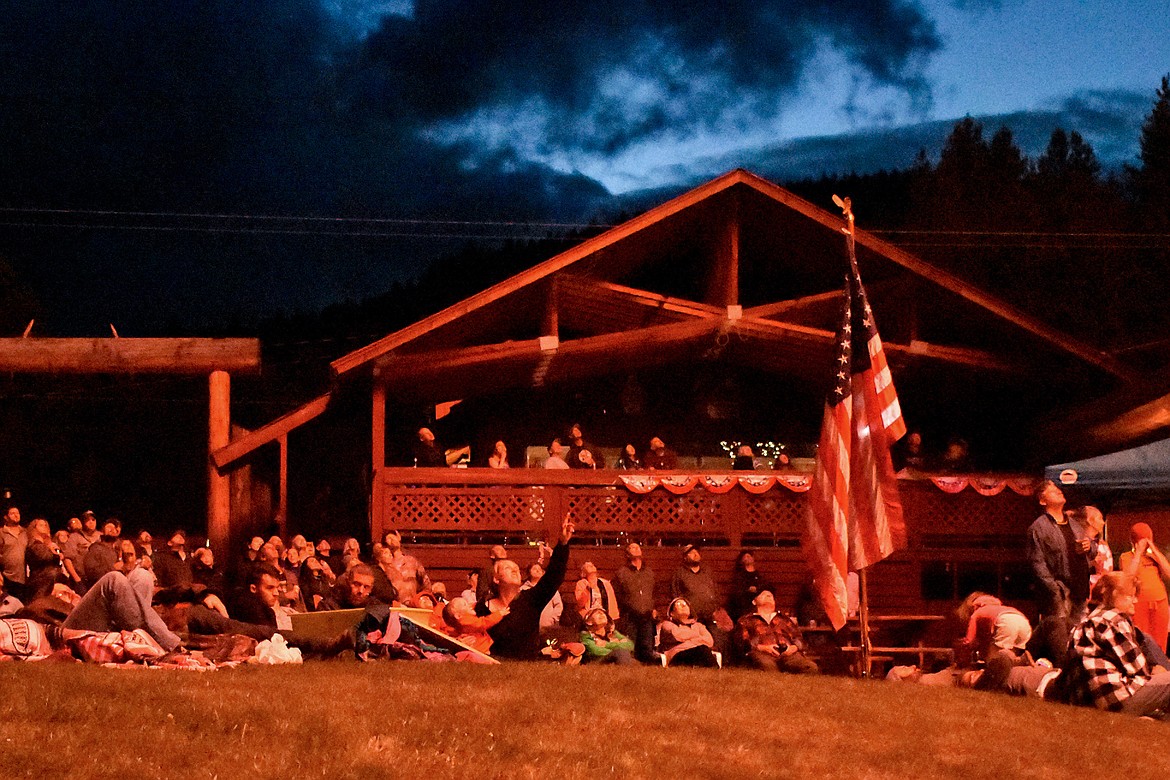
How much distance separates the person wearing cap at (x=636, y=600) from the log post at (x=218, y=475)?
243 inches

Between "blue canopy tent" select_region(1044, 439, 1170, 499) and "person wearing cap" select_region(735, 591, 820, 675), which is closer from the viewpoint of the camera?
"person wearing cap" select_region(735, 591, 820, 675)

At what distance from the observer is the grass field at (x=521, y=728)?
332 inches

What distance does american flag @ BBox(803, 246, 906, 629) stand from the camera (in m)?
12.9

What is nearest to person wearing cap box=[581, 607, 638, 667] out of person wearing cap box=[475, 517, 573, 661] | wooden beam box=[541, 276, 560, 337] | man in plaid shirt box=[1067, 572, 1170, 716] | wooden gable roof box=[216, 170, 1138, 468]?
person wearing cap box=[475, 517, 573, 661]

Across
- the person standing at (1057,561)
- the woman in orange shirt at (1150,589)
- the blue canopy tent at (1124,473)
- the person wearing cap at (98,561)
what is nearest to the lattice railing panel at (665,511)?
the blue canopy tent at (1124,473)

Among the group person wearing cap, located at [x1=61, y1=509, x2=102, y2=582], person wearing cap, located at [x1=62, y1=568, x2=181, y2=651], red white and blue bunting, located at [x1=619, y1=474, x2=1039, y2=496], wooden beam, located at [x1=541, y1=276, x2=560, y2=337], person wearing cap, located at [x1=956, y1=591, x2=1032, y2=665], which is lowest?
person wearing cap, located at [x1=956, y1=591, x2=1032, y2=665]

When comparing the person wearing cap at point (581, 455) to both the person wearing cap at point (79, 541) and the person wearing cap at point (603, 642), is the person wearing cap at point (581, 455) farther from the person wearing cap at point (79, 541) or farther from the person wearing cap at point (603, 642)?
the person wearing cap at point (79, 541)

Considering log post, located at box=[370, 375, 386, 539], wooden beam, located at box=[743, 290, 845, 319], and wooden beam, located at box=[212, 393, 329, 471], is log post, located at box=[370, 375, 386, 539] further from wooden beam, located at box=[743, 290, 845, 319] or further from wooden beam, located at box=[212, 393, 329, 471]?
wooden beam, located at box=[743, 290, 845, 319]

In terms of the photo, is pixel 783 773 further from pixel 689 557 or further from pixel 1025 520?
pixel 1025 520

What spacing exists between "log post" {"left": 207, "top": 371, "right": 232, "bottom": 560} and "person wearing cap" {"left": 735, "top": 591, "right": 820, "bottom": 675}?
8.40 meters

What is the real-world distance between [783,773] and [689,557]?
28.6 ft

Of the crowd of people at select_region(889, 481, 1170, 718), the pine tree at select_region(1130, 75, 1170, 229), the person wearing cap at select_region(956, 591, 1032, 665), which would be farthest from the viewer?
the pine tree at select_region(1130, 75, 1170, 229)

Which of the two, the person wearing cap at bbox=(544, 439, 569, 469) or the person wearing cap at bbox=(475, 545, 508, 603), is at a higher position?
the person wearing cap at bbox=(544, 439, 569, 469)

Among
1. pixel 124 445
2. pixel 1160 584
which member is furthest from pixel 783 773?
pixel 124 445
